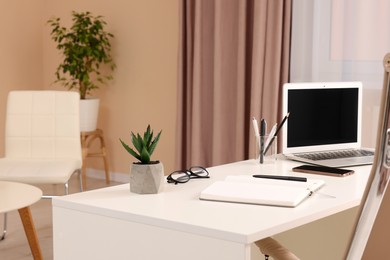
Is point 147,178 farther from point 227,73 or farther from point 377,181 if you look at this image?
point 227,73

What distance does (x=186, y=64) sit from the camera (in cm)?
467

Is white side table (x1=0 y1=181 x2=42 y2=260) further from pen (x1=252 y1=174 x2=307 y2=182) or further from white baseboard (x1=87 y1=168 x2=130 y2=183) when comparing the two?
white baseboard (x1=87 y1=168 x2=130 y2=183)

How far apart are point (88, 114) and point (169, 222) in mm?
3481

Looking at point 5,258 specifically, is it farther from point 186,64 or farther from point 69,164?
point 186,64

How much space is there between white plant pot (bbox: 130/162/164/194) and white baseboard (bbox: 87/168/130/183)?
3.40m

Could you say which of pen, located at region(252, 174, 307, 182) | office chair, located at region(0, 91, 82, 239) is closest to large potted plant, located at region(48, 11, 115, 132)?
office chair, located at region(0, 91, 82, 239)

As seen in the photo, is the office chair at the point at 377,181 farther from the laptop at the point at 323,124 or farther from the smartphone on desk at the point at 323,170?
the laptop at the point at 323,124

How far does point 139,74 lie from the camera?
5.24 meters

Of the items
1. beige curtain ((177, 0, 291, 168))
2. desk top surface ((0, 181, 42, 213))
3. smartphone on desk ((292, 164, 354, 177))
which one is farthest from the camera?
beige curtain ((177, 0, 291, 168))

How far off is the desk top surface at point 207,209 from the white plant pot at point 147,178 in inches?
1.0

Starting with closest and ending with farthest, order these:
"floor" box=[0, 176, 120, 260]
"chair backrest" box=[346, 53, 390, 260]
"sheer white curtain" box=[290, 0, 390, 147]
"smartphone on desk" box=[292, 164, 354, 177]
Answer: "chair backrest" box=[346, 53, 390, 260] < "smartphone on desk" box=[292, 164, 354, 177] < "floor" box=[0, 176, 120, 260] < "sheer white curtain" box=[290, 0, 390, 147]

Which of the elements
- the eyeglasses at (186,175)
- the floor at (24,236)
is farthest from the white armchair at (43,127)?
the eyeglasses at (186,175)

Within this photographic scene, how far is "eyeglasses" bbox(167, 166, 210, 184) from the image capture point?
7.27ft

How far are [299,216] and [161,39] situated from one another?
3471 millimetres
